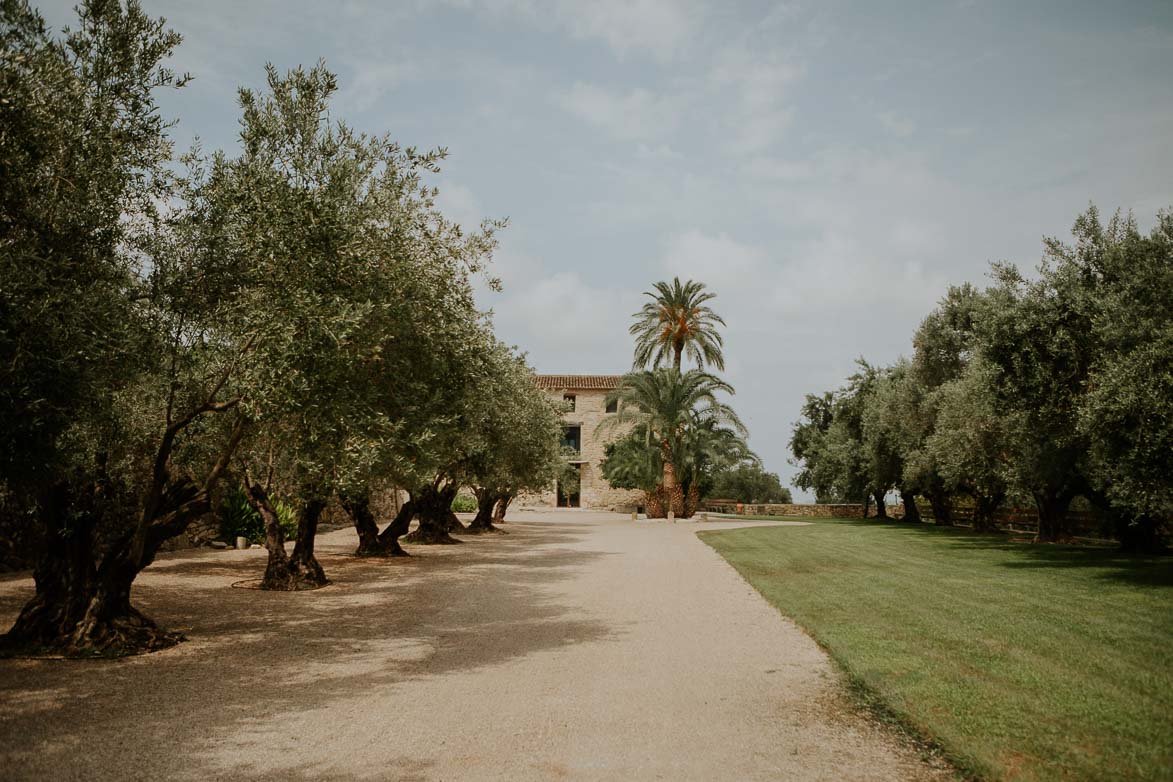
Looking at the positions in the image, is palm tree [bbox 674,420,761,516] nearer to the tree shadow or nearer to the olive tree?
the tree shadow

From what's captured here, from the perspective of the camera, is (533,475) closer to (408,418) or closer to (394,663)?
(408,418)

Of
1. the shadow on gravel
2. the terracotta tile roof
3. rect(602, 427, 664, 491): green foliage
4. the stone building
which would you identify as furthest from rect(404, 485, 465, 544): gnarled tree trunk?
the terracotta tile roof

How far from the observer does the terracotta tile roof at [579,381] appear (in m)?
60.5

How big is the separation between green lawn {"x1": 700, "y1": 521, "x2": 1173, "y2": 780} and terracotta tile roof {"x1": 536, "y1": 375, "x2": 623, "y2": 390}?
42274mm

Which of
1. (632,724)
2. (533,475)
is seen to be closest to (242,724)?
(632,724)

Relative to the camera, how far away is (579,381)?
6128 cm

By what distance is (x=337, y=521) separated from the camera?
33.4 metres

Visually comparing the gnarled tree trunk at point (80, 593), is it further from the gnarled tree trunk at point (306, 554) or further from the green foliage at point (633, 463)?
the green foliage at point (633, 463)

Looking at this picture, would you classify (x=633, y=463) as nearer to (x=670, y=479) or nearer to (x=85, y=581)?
(x=670, y=479)

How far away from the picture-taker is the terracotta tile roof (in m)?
60.5

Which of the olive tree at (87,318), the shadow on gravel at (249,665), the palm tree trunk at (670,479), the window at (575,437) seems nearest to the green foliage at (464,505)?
the window at (575,437)

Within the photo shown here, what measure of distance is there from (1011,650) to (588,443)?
5090cm

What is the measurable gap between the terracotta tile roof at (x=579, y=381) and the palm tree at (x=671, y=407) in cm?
1798

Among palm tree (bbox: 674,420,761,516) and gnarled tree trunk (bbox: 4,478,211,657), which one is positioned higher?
palm tree (bbox: 674,420,761,516)
